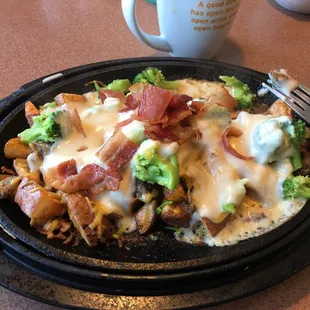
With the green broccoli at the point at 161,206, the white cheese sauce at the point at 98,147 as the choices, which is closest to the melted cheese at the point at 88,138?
the white cheese sauce at the point at 98,147

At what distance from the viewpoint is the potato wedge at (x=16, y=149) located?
4.14 ft

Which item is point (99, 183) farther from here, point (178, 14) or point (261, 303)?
point (178, 14)

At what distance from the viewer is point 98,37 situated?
2045mm

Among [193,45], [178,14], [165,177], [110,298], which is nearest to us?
[110,298]

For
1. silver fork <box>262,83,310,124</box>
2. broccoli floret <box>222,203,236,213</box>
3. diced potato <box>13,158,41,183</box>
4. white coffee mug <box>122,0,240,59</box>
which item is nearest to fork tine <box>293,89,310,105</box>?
silver fork <box>262,83,310,124</box>

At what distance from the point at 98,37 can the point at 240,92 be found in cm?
89

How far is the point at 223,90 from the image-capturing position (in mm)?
1413

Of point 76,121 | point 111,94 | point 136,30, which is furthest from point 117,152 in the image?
point 136,30

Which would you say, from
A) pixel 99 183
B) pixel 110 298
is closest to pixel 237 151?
pixel 99 183

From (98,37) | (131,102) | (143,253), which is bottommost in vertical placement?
(143,253)

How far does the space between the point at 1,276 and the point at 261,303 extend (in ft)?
2.06

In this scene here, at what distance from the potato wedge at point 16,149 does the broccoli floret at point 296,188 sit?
0.75 m

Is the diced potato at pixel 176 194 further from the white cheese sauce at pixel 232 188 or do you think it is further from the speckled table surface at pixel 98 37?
the speckled table surface at pixel 98 37

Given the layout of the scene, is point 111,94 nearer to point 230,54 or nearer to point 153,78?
point 153,78
